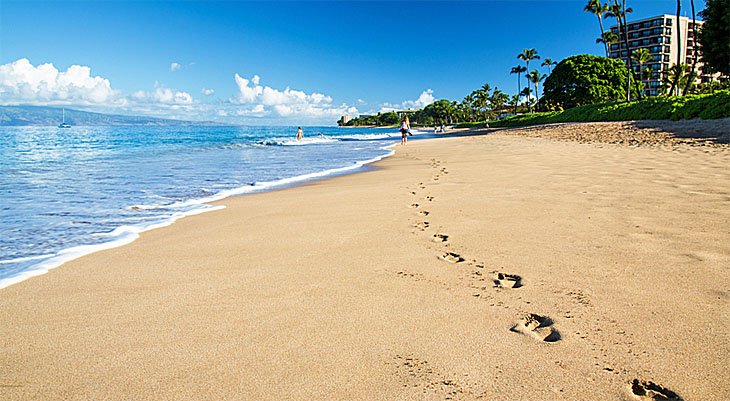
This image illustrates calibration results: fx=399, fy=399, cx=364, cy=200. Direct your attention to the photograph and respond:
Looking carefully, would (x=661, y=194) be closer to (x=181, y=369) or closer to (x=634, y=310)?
(x=634, y=310)

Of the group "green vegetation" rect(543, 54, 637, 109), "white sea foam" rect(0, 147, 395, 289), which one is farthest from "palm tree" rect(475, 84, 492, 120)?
"white sea foam" rect(0, 147, 395, 289)

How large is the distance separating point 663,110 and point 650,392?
2638cm

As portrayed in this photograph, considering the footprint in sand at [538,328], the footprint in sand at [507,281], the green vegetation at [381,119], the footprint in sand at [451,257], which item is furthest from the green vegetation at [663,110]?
the green vegetation at [381,119]

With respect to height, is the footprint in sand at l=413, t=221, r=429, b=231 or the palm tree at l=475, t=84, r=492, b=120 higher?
the palm tree at l=475, t=84, r=492, b=120

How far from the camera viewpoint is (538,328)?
7.12ft

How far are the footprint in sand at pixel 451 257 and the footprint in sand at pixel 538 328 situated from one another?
104 cm

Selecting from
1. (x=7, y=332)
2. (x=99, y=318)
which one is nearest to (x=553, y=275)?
(x=99, y=318)

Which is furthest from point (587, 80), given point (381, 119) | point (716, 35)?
point (381, 119)

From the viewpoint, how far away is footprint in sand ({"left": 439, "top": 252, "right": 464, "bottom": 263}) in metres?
3.32

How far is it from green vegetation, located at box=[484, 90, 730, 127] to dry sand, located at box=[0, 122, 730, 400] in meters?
17.4

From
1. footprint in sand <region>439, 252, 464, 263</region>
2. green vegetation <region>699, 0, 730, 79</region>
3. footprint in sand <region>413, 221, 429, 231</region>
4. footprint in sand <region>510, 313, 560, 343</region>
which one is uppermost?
green vegetation <region>699, 0, 730, 79</region>

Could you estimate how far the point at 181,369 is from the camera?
1.89m

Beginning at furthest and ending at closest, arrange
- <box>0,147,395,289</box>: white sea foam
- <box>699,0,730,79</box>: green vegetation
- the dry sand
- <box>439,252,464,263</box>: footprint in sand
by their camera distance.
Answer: <box>699,0,730,79</box>: green vegetation, <box>0,147,395,289</box>: white sea foam, <box>439,252,464,263</box>: footprint in sand, the dry sand

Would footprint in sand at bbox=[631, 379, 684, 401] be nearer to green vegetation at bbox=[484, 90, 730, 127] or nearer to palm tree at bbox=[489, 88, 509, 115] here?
green vegetation at bbox=[484, 90, 730, 127]
